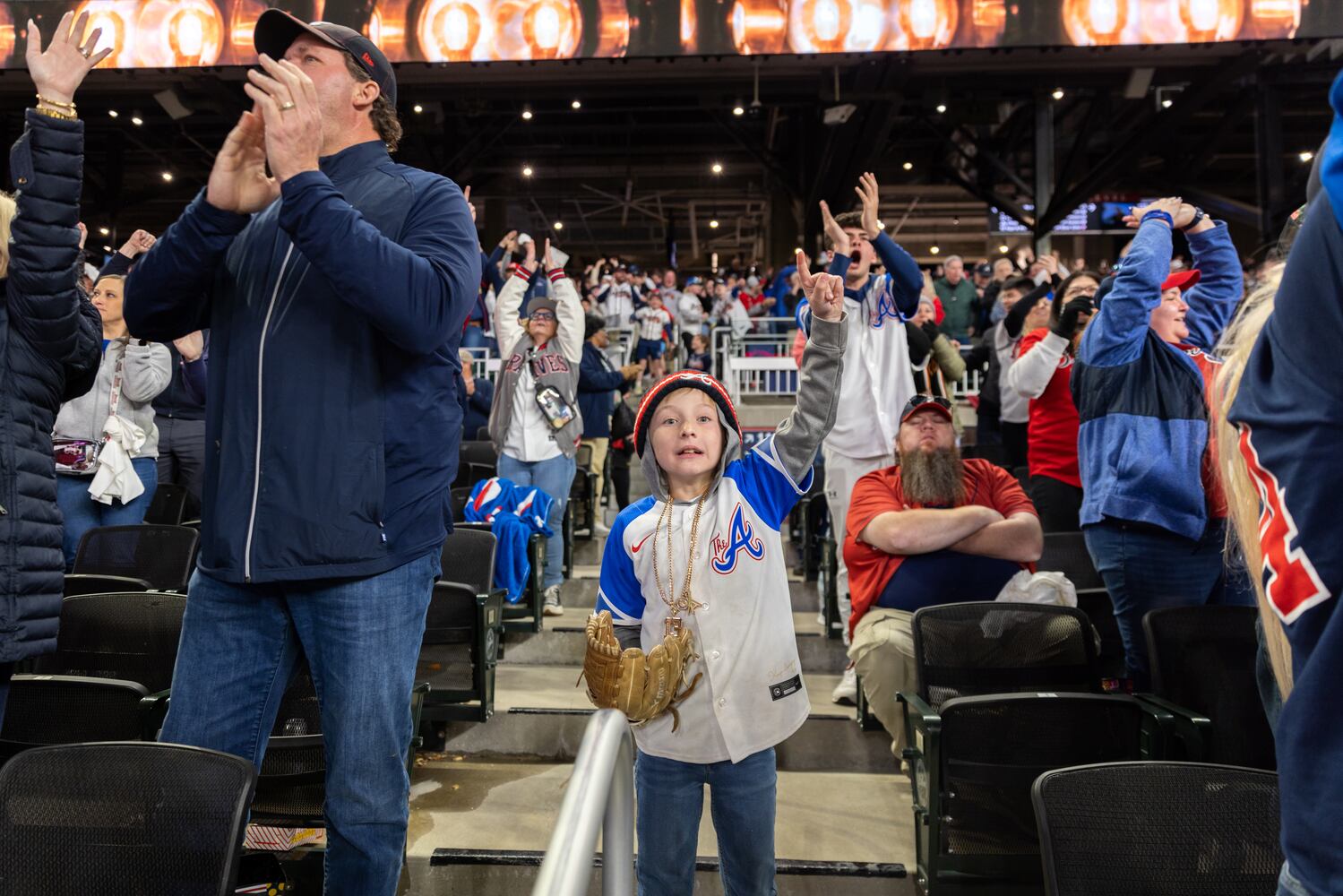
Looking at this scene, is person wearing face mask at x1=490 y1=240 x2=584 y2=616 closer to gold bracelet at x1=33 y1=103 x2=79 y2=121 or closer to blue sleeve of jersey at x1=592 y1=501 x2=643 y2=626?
blue sleeve of jersey at x1=592 y1=501 x2=643 y2=626

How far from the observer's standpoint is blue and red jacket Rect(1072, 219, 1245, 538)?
3146mm

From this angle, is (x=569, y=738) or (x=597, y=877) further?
(x=569, y=738)

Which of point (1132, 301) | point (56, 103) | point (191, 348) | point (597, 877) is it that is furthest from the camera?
point (191, 348)

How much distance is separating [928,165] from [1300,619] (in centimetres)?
2072

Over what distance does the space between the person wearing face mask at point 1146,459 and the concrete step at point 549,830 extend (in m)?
0.97

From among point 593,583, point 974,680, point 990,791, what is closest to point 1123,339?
point 974,680

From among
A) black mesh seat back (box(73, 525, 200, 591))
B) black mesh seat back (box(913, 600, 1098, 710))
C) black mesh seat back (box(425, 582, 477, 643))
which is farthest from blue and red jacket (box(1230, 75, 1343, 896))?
black mesh seat back (box(73, 525, 200, 591))

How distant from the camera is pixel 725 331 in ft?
38.9

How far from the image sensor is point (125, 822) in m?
1.75

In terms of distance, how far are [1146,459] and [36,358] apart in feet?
9.71

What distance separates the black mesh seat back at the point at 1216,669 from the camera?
9.18 ft

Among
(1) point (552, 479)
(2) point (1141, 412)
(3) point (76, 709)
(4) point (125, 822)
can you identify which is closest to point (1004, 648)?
(2) point (1141, 412)

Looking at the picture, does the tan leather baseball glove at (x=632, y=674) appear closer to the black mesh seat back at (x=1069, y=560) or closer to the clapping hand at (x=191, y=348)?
the black mesh seat back at (x=1069, y=560)

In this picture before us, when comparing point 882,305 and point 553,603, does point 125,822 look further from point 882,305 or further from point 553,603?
point 553,603
